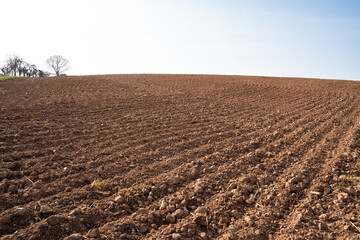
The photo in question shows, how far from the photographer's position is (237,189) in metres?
3.09

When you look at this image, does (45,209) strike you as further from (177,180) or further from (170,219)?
(177,180)

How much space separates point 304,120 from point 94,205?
22.7 ft

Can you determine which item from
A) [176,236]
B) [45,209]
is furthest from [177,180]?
[45,209]

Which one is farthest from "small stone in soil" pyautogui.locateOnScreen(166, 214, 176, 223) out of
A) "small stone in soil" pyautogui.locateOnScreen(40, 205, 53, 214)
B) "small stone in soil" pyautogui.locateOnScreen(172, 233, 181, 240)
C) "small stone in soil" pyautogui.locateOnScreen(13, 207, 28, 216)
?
"small stone in soil" pyautogui.locateOnScreen(13, 207, 28, 216)

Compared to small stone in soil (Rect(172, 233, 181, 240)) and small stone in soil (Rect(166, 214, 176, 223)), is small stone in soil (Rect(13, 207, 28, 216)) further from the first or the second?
small stone in soil (Rect(172, 233, 181, 240))

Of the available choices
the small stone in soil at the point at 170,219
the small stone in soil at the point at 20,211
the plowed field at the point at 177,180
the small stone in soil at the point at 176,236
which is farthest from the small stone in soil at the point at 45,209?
the small stone in soil at the point at 176,236

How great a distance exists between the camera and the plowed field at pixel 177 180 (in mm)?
2387

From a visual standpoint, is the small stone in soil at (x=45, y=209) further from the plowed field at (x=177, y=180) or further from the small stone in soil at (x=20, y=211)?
the small stone in soil at (x=20, y=211)

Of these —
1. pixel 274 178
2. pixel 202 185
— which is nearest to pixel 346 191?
pixel 274 178

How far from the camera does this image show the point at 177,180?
3332 mm

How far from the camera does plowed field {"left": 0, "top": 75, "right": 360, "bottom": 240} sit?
7.83 ft

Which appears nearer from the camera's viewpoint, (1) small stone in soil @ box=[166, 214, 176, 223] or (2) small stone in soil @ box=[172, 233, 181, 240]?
(2) small stone in soil @ box=[172, 233, 181, 240]

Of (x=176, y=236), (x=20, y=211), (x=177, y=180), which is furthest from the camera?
(x=177, y=180)

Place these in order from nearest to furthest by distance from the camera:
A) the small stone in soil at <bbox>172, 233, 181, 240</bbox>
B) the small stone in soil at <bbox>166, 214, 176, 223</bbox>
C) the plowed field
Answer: the small stone in soil at <bbox>172, 233, 181, 240</bbox>, the plowed field, the small stone in soil at <bbox>166, 214, 176, 223</bbox>
